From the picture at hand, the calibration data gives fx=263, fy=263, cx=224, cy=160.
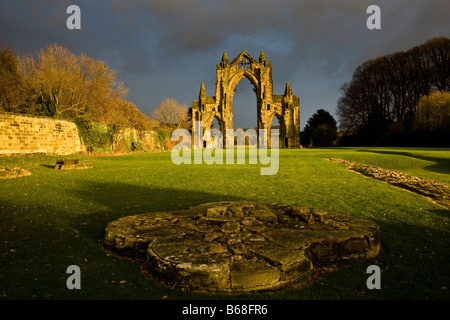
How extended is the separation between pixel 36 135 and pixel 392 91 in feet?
191

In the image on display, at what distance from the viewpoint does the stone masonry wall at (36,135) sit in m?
19.8

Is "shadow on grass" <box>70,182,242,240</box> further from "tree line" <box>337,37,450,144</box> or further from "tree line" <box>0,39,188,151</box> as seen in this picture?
"tree line" <box>337,37,450,144</box>

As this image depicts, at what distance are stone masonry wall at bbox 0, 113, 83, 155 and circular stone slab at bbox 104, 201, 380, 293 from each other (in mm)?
20816

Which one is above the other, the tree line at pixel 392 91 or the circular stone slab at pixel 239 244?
the tree line at pixel 392 91

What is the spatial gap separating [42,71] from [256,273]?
3303cm

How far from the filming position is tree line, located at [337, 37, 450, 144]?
45.5m

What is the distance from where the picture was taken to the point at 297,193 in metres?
8.95

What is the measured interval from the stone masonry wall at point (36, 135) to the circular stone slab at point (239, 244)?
20816mm

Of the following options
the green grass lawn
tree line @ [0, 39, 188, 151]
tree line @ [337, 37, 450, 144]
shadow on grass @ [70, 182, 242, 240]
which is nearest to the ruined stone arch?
tree line @ [337, 37, 450, 144]

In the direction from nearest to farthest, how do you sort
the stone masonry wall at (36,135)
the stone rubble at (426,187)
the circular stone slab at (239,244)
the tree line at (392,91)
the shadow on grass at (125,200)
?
1. the circular stone slab at (239,244)
2. the shadow on grass at (125,200)
3. the stone rubble at (426,187)
4. the stone masonry wall at (36,135)
5. the tree line at (392,91)

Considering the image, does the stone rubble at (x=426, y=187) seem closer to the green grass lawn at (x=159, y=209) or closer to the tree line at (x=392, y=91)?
the green grass lawn at (x=159, y=209)

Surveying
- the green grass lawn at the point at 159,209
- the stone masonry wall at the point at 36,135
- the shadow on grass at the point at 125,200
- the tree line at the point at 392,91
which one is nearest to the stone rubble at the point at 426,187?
the green grass lawn at the point at 159,209

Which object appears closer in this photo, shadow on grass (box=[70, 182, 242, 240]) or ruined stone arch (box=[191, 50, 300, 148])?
shadow on grass (box=[70, 182, 242, 240])
